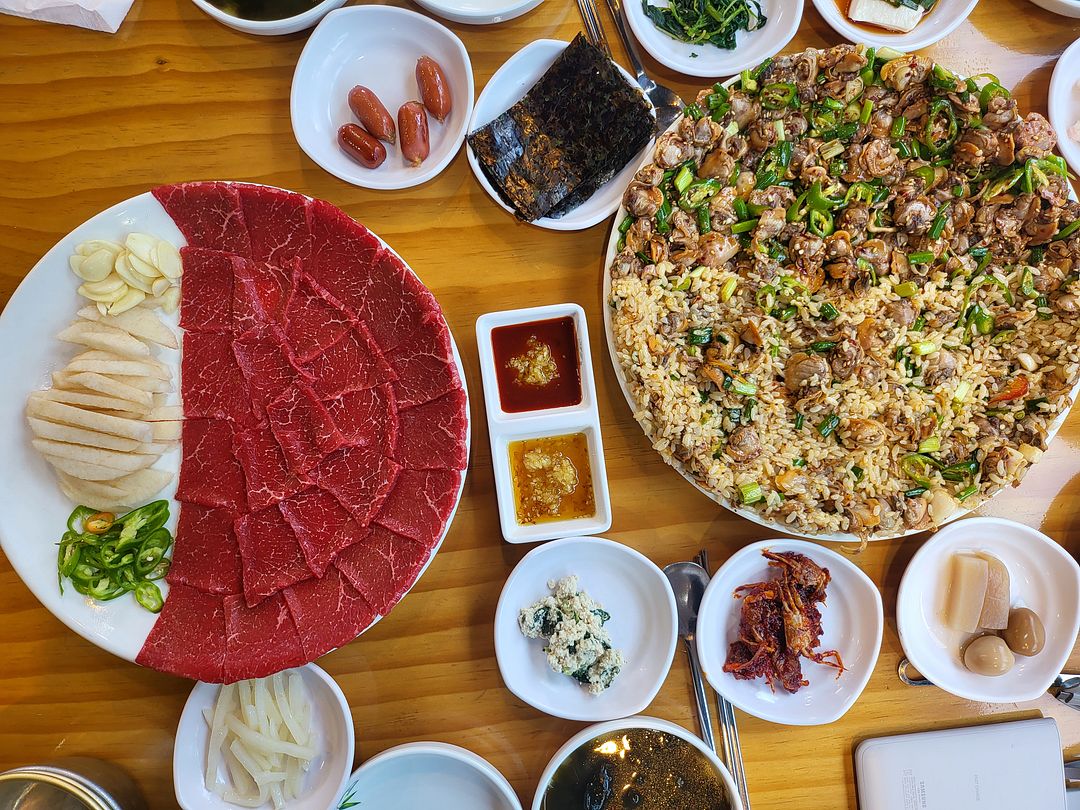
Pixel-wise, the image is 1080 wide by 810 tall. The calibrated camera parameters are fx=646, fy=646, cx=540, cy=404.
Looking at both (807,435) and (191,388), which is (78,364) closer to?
(191,388)

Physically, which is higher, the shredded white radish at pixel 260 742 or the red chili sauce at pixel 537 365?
the red chili sauce at pixel 537 365

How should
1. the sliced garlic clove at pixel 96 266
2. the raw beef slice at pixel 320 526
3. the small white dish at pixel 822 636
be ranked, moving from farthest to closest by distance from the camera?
the small white dish at pixel 822 636 < the raw beef slice at pixel 320 526 < the sliced garlic clove at pixel 96 266

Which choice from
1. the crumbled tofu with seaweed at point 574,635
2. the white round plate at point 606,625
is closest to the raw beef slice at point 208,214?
the white round plate at point 606,625

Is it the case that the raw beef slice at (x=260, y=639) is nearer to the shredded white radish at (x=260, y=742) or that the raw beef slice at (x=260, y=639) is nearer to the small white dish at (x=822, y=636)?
the shredded white radish at (x=260, y=742)

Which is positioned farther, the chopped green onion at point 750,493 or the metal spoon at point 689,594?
the metal spoon at point 689,594

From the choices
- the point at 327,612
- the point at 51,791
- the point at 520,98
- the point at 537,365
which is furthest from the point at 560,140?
the point at 51,791

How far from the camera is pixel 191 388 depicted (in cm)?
247

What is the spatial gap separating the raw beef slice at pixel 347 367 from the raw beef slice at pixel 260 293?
0.74ft

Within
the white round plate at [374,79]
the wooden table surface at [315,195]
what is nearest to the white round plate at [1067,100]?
the wooden table surface at [315,195]

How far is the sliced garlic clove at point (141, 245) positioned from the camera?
238 centimetres

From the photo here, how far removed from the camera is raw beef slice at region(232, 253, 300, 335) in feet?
8.03

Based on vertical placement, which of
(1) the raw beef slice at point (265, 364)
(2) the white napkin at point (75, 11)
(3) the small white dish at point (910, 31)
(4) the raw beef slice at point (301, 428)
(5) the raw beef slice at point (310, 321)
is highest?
(3) the small white dish at point (910, 31)

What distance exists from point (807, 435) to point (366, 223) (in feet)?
6.39

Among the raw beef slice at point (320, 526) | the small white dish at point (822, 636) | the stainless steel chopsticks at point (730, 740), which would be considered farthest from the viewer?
the stainless steel chopsticks at point (730, 740)
